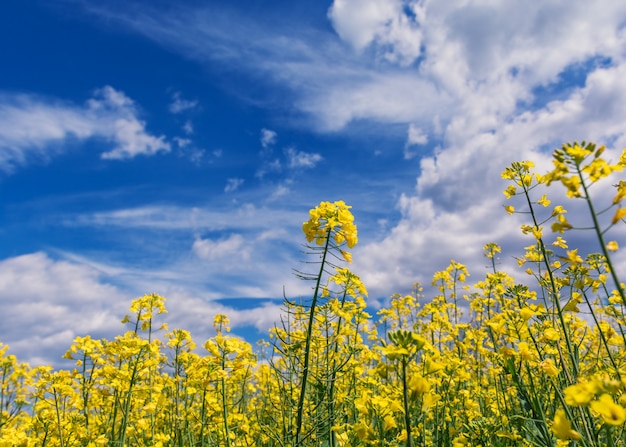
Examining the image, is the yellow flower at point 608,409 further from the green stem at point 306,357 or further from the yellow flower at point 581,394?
the green stem at point 306,357

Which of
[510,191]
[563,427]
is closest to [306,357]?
[563,427]

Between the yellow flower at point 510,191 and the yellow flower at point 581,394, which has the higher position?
the yellow flower at point 510,191

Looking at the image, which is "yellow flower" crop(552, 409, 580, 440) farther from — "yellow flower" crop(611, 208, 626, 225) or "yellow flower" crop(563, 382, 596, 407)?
"yellow flower" crop(611, 208, 626, 225)

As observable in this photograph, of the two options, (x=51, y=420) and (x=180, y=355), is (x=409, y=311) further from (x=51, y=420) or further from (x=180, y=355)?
(x=51, y=420)

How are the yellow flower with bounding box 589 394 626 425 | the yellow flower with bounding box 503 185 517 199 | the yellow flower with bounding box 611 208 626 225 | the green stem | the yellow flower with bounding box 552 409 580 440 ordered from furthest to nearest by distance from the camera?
1. the yellow flower with bounding box 503 185 517 199
2. the green stem
3. the yellow flower with bounding box 552 409 580 440
4. the yellow flower with bounding box 611 208 626 225
5. the yellow flower with bounding box 589 394 626 425

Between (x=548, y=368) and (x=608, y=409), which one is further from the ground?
(x=548, y=368)

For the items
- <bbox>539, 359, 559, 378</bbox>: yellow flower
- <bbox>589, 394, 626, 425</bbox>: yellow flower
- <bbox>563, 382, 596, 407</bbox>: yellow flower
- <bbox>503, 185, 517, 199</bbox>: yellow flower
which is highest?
<bbox>503, 185, 517, 199</bbox>: yellow flower

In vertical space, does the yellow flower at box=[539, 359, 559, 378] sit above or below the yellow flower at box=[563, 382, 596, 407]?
above

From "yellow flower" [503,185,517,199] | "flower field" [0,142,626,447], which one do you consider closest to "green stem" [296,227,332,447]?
"flower field" [0,142,626,447]

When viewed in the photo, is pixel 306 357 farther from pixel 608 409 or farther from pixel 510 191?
pixel 510 191

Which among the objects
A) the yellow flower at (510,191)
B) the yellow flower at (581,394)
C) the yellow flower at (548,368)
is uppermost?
the yellow flower at (510,191)

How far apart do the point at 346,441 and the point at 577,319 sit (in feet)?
9.91

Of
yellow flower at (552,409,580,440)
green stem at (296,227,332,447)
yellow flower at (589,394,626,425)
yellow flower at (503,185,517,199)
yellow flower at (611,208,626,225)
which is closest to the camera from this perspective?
yellow flower at (589,394,626,425)

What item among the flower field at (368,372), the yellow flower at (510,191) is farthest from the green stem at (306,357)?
the yellow flower at (510,191)
